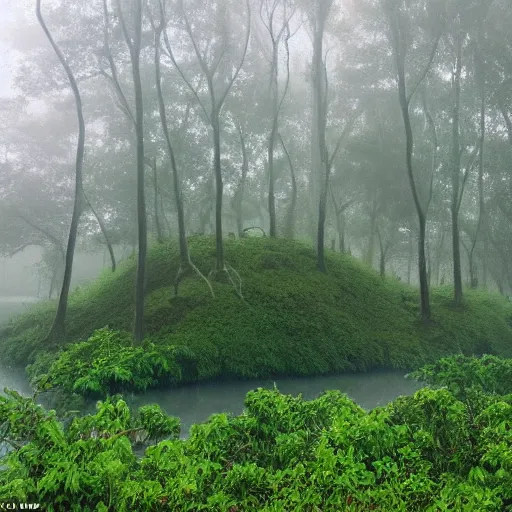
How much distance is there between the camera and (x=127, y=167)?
98.2 ft

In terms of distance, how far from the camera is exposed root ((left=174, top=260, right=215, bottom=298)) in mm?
17606

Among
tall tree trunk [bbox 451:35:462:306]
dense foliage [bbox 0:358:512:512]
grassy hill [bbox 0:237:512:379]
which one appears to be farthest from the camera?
tall tree trunk [bbox 451:35:462:306]

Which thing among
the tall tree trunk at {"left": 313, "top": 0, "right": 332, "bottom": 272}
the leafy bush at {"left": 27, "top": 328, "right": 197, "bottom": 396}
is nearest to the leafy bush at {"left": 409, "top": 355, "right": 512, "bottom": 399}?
the leafy bush at {"left": 27, "top": 328, "right": 197, "bottom": 396}

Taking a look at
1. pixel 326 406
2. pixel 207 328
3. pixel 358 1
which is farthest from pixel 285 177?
pixel 326 406

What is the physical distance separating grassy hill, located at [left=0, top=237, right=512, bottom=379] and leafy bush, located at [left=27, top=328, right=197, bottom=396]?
80 centimetres

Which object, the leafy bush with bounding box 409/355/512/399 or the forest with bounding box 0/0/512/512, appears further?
the leafy bush with bounding box 409/355/512/399

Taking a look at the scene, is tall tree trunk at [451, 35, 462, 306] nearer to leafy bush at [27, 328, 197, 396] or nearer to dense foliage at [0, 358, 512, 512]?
leafy bush at [27, 328, 197, 396]

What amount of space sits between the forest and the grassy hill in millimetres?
102

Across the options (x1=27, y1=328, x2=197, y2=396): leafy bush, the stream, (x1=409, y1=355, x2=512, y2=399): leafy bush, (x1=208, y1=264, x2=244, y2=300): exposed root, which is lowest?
the stream

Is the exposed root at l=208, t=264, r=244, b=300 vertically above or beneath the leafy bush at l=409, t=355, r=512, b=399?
above

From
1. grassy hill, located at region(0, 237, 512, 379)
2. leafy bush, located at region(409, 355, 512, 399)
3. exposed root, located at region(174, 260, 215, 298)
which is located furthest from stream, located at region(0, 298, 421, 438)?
exposed root, located at region(174, 260, 215, 298)

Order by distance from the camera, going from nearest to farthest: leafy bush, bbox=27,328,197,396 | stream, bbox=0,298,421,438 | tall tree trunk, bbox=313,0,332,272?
stream, bbox=0,298,421,438 < leafy bush, bbox=27,328,197,396 < tall tree trunk, bbox=313,0,332,272

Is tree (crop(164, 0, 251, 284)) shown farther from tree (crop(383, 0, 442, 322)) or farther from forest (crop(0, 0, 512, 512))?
tree (crop(383, 0, 442, 322))

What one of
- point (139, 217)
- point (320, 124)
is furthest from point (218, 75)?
point (139, 217)
